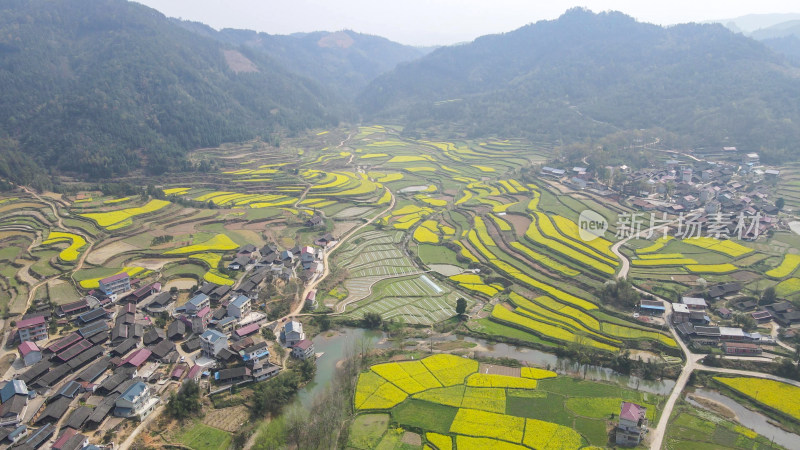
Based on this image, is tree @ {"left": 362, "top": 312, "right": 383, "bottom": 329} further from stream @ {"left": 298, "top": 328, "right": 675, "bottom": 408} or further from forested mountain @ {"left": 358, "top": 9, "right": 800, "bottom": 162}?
forested mountain @ {"left": 358, "top": 9, "right": 800, "bottom": 162}

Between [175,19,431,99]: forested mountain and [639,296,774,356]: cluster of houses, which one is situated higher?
[175,19,431,99]: forested mountain

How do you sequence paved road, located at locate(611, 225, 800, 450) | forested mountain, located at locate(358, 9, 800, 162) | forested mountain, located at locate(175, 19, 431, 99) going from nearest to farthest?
paved road, located at locate(611, 225, 800, 450)
forested mountain, located at locate(358, 9, 800, 162)
forested mountain, located at locate(175, 19, 431, 99)

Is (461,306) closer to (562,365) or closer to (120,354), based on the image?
(562,365)

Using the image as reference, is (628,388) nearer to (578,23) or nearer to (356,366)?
(356,366)

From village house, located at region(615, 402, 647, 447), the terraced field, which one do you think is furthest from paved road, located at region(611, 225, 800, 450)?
the terraced field

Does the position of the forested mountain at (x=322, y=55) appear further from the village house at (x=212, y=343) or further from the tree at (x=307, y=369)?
the tree at (x=307, y=369)
